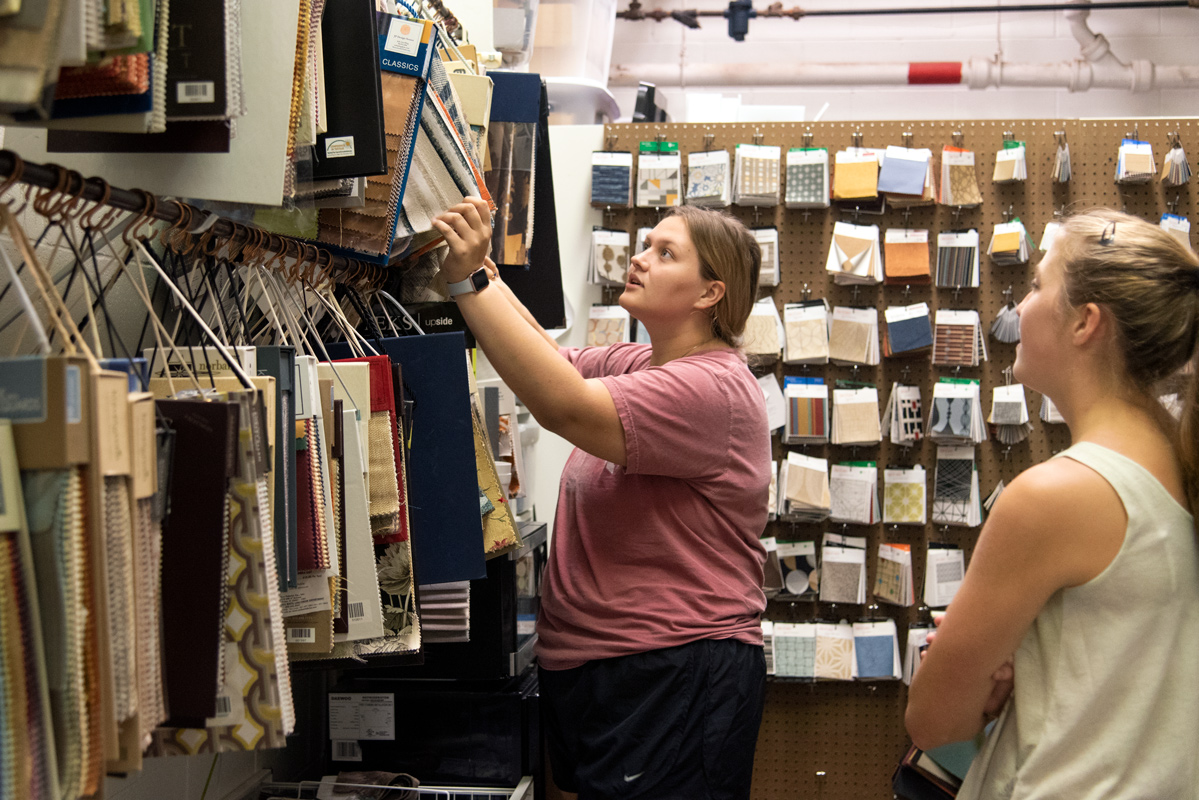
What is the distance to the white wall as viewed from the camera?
16.2 ft

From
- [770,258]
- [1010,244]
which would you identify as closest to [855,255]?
[770,258]

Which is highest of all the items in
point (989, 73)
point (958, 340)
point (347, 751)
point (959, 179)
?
point (989, 73)

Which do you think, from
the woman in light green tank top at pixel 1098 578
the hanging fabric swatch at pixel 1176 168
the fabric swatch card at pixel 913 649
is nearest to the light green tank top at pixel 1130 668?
the woman in light green tank top at pixel 1098 578

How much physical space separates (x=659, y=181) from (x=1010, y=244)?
1354 millimetres

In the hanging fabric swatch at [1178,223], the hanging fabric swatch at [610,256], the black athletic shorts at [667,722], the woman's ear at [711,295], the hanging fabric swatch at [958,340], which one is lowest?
the black athletic shorts at [667,722]

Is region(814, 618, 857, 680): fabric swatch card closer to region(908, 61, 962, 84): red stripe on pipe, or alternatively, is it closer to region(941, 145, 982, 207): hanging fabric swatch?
region(941, 145, 982, 207): hanging fabric swatch

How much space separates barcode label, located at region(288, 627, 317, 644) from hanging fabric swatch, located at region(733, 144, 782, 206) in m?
2.80

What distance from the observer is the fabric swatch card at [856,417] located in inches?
140

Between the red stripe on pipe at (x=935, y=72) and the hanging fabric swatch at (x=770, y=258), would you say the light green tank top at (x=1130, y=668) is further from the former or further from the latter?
the red stripe on pipe at (x=935, y=72)

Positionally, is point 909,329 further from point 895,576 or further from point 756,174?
point 895,576

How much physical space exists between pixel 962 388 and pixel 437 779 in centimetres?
243

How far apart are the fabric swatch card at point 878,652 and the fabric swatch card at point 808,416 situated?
0.75 metres

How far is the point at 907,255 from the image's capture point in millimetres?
3598

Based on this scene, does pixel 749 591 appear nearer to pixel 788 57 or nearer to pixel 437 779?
pixel 437 779
